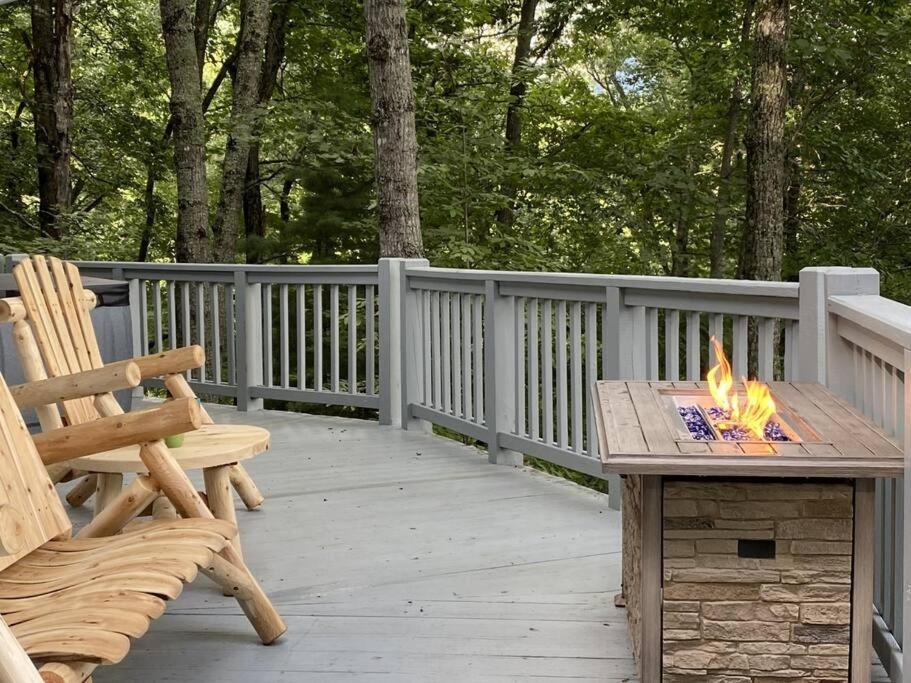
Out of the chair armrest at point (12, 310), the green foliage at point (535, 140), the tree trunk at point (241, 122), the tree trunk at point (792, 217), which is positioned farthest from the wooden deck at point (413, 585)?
the tree trunk at point (792, 217)

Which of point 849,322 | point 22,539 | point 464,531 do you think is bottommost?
point 464,531

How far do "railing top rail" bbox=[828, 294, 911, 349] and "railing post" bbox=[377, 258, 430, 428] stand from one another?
337 centimetres

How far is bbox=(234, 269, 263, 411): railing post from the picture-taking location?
6.61 metres

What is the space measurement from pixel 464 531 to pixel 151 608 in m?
2.10

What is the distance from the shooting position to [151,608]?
202cm

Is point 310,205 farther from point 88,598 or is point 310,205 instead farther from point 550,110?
point 88,598

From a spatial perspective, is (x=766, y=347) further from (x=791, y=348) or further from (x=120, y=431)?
(x=120, y=431)

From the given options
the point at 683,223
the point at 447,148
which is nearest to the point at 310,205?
the point at 447,148

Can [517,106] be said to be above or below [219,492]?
above

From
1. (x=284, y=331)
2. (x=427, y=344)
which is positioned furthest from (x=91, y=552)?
(x=284, y=331)

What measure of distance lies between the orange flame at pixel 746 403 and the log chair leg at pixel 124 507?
1593 millimetres

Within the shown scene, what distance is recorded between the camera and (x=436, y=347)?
5691 millimetres

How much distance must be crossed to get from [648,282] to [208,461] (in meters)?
1.76

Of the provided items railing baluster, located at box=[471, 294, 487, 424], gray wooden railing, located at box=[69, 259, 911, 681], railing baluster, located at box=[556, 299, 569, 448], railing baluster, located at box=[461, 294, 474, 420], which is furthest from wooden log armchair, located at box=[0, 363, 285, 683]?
railing baluster, located at box=[461, 294, 474, 420]
